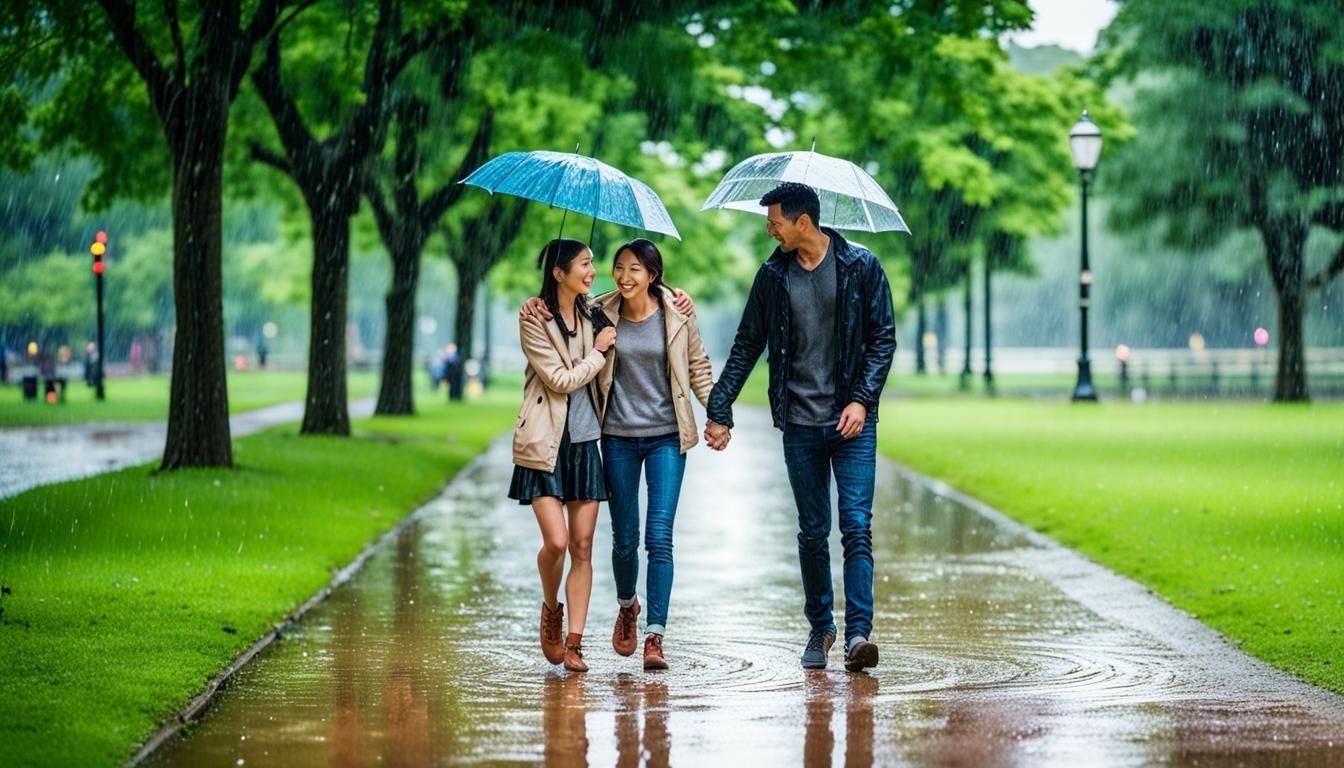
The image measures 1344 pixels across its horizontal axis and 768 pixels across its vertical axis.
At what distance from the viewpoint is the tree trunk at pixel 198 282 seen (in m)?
18.3

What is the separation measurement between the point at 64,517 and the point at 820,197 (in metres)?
7.40

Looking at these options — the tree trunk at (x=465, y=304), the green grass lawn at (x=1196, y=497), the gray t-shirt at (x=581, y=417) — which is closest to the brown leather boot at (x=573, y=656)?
the gray t-shirt at (x=581, y=417)

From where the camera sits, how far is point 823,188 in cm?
891

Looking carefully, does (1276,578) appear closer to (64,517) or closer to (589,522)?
(589,522)

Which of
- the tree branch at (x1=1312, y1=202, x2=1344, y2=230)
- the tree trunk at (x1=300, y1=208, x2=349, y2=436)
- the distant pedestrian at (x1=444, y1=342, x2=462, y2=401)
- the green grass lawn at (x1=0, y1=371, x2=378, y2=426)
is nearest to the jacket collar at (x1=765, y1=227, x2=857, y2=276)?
the tree trunk at (x1=300, y1=208, x2=349, y2=436)

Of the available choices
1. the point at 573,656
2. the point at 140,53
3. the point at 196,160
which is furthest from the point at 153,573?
the point at 140,53

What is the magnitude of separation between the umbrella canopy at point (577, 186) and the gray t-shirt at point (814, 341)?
0.62 m

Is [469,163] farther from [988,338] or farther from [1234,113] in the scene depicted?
[988,338]

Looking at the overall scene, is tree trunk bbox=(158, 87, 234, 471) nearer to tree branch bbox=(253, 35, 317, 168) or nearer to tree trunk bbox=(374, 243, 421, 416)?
tree branch bbox=(253, 35, 317, 168)

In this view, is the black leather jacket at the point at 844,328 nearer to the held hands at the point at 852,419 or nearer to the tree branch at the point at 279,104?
the held hands at the point at 852,419

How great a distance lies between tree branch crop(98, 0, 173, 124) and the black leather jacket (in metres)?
11.0

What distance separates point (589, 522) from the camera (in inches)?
346

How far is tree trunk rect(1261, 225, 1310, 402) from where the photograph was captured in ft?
129

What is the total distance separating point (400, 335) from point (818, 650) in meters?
25.8
